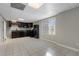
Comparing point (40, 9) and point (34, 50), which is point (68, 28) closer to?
point (40, 9)

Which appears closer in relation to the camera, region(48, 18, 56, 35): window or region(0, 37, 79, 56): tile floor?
region(0, 37, 79, 56): tile floor

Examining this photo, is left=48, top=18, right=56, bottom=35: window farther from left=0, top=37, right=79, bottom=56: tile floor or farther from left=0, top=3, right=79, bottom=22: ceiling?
left=0, top=37, right=79, bottom=56: tile floor

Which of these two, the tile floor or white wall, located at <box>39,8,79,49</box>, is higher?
white wall, located at <box>39,8,79,49</box>

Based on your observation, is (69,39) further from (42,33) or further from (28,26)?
(42,33)

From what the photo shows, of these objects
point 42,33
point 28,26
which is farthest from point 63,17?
point 42,33

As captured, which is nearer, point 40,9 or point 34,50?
point 34,50

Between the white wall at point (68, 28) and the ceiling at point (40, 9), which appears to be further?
the white wall at point (68, 28)

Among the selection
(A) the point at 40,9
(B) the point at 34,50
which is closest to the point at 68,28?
(A) the point at 40,9

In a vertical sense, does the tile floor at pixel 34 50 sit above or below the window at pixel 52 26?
below

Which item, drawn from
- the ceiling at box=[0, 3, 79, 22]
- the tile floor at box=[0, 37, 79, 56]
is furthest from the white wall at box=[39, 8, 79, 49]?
the tile floor at box=[0, 37, 79, 56]

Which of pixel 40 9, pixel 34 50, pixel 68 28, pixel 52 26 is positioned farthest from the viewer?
pixel 52 26

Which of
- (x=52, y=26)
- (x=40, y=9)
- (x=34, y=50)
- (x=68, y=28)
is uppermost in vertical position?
(x=40, y=9)

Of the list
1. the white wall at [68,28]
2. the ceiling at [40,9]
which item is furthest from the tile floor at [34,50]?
the ceiling at [40,9]

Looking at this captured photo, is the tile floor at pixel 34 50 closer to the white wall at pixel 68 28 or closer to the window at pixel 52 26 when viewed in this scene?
the white wall at pixel 68 28
